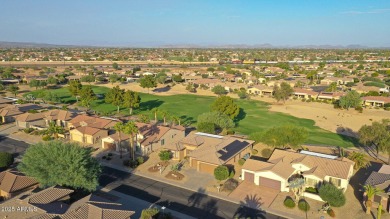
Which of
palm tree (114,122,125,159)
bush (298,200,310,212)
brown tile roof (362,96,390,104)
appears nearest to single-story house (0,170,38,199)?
palm tree (114,122,125,159)

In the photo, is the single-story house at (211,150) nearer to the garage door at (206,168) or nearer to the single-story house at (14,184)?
the garage door at (206,168)

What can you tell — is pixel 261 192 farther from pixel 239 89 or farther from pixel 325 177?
pixel 239 89

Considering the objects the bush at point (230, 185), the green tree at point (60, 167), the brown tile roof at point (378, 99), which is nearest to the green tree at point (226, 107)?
the bush at point (230, 185)

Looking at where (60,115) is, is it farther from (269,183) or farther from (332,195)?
(332,195)

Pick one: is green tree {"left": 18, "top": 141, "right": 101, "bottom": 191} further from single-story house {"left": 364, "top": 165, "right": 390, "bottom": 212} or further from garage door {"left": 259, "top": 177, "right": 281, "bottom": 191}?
single-story house {"left": 364, "top": 165, "right": 390, "bottom": 212}

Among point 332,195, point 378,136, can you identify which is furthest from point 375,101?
point 332,195
